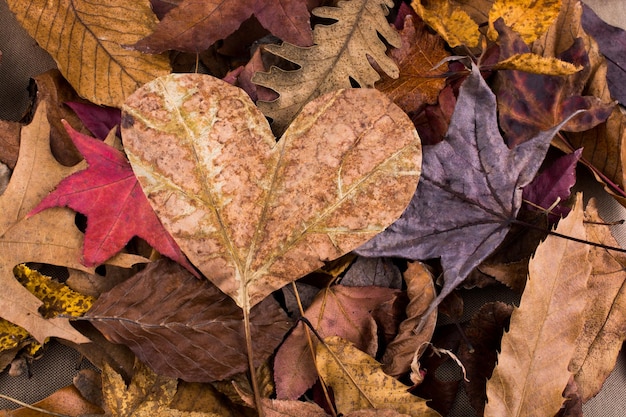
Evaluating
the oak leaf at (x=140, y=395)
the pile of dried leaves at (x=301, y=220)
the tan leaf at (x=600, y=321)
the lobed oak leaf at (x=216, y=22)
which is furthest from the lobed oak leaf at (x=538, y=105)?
the oak leaf at (x=140, y=395)

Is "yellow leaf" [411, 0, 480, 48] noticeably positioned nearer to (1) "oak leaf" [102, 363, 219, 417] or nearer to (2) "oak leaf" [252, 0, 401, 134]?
(2) "oak leaf" [252, 0, 401, 134]

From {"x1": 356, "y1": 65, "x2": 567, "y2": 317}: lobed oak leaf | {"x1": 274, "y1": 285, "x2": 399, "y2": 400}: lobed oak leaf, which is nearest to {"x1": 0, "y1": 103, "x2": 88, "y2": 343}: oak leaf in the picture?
{"x1": 274, "y1": 285, "x2": 399, "y2": 400}: lobed oak leaf

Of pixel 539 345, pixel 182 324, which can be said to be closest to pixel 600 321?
pixel 539 345

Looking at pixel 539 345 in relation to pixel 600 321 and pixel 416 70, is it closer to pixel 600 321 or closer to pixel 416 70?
pixel 600 321

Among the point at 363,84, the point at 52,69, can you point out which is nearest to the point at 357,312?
the point at 363,84

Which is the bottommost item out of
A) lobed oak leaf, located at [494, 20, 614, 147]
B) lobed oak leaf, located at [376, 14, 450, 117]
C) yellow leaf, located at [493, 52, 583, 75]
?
lobed oak leaf, located at [494, 20, 614, 147]
